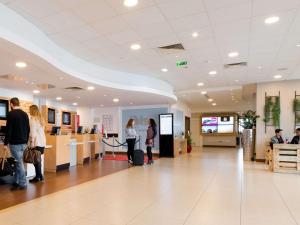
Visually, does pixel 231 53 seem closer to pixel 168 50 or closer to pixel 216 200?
pixel 168 50

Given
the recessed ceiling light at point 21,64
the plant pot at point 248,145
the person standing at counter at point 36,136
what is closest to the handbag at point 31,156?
the person standing at counter at point 36,136

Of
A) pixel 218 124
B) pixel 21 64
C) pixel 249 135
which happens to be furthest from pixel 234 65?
pixel 218 124

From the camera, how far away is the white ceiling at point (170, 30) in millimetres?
3275

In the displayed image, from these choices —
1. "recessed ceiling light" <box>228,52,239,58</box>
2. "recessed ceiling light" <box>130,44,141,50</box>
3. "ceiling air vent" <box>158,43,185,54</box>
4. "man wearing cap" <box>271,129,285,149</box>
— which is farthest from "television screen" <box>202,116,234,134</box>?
"recessed ceiling light" <box>130,44,141,50</box>

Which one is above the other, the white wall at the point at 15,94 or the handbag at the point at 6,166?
the white wall at the point at 15,94

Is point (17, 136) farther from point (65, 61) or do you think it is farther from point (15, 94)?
point (15, 94)

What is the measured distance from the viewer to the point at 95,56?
5383 mm

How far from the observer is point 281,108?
802 cm

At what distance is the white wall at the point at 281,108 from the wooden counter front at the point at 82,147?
6142 millimetres

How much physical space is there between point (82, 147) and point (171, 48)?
4711 mm

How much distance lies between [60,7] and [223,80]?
6.15 m

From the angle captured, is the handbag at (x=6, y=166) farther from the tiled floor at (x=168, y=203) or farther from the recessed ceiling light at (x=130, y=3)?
the recessed ceiling light at (x=130, y=3)

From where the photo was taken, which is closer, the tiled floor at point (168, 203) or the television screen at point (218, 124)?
the tiled floor at point (168, 203)

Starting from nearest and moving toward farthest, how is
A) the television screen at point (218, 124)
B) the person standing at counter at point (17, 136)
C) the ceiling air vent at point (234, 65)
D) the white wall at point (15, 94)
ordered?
1. the person standing at counter at point (17, 136)
2. the ceiling air vent at point (234, 65)
3. the white wall at point (15, 94)
4. the television screen at point (218, 124)
